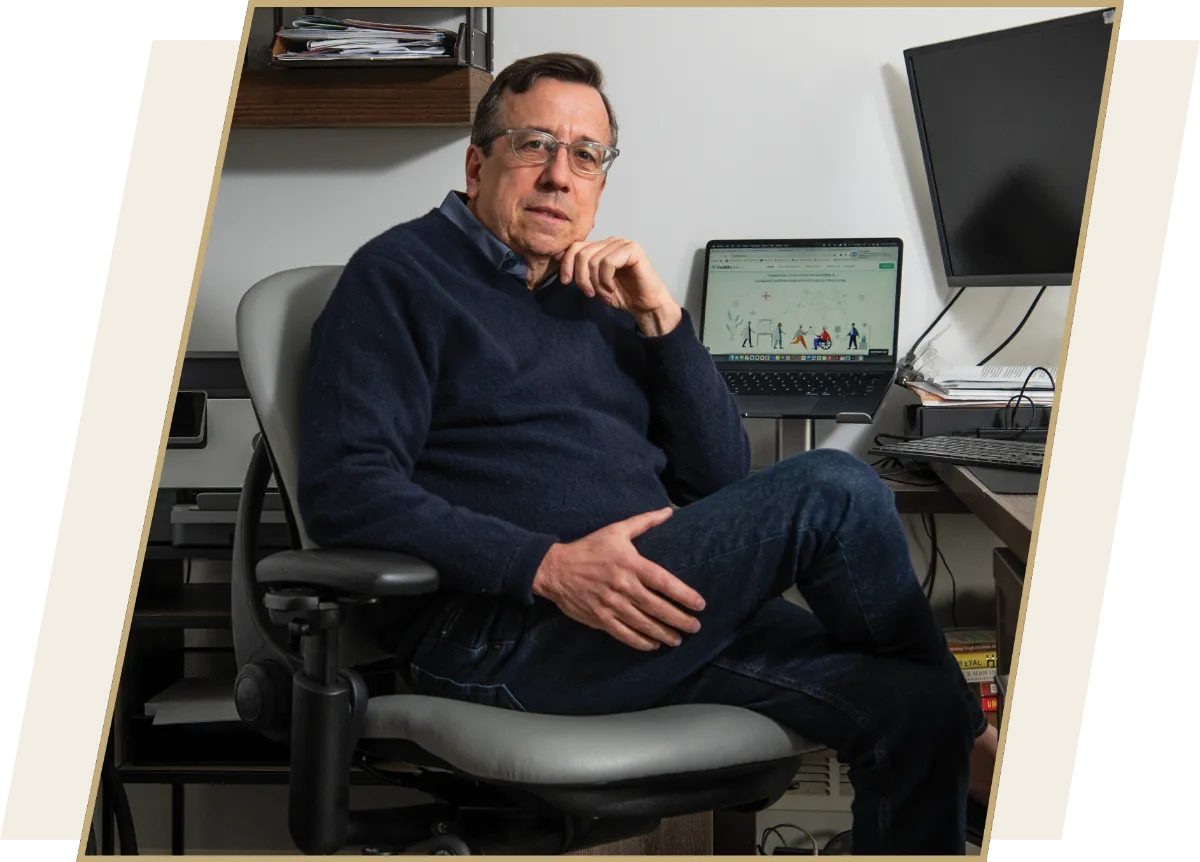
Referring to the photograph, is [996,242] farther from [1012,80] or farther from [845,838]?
[845,838]

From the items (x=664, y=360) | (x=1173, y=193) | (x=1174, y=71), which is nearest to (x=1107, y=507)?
(x=1173, y=193)

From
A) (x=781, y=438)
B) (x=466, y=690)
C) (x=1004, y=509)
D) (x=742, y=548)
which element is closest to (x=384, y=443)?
(x=466, y=690)

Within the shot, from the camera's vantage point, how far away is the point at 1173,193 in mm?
842

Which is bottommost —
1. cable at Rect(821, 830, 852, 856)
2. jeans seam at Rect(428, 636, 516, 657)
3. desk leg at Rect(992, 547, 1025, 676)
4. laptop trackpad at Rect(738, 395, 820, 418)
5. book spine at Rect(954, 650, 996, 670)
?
cable at Rect(821, 830, 852, 856)

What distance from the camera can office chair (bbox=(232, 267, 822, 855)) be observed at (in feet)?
3.28

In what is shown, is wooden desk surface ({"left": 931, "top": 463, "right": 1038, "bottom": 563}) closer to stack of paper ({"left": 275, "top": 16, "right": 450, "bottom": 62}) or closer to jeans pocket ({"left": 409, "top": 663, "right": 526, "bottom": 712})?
jeans pocket ({"left": 409, "top": 663, "right": 526, "bottom": 712})

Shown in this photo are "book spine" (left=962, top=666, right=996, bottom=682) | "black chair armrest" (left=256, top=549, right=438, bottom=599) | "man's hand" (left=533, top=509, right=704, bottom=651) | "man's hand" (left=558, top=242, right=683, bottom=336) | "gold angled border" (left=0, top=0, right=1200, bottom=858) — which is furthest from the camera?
"book spine" (left=962, top=666, right=996, bottom=682)

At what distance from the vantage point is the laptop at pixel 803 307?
1.95 meters

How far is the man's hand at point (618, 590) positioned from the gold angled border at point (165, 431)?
324 millimetres

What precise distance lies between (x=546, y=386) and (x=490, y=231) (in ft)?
0.63

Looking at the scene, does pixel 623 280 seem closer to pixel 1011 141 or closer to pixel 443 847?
pixel 443 847

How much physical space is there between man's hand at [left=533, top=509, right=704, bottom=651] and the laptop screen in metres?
0.92

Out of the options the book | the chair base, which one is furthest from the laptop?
the chair base

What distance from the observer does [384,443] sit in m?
1.16
